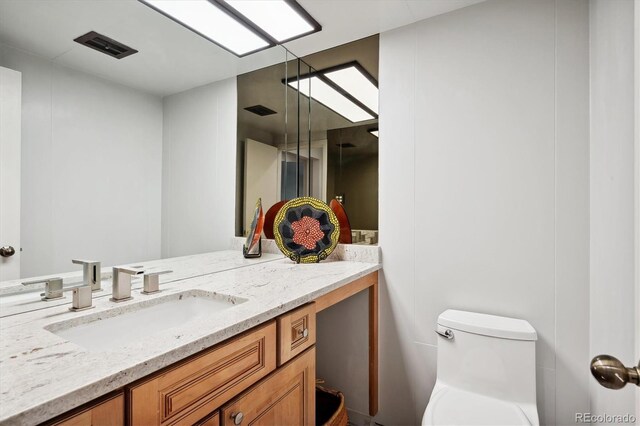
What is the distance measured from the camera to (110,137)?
109 cm

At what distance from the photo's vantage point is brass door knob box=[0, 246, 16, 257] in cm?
85

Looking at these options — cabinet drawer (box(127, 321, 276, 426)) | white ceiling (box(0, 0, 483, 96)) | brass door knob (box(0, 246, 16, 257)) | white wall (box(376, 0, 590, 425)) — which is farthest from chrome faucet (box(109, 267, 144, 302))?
white wall (box(376, 0, 590, 425))

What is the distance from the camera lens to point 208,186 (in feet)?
4.80

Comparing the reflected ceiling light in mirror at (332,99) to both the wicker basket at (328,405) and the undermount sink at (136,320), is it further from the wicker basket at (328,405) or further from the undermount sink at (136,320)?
the wicker basket at (328,405)

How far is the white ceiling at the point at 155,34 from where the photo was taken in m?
0.91

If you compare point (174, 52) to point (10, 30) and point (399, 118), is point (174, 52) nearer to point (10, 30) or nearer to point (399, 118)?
point (10, 30)

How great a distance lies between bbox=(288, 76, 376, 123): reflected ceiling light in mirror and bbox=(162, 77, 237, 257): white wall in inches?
22.1

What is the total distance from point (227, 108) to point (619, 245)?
1628 mm

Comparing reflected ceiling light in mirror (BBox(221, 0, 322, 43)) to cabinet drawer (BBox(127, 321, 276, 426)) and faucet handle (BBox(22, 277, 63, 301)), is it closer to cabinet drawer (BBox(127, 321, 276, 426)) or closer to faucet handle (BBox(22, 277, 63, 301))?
faucet handle (BBox(22, 277, 63, 301))

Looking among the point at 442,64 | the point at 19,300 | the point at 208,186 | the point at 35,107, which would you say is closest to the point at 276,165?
the point at 208,186

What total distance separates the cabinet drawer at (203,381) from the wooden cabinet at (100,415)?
0.02m

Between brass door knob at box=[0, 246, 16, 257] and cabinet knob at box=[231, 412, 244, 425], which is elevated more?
brass door knob at box=[0, 246, 16, 257]

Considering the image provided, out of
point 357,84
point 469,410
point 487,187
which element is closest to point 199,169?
point 357,84

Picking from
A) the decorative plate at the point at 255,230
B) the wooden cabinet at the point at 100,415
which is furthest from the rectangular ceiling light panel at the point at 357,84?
the wooden cabinet at the point at 100,415
